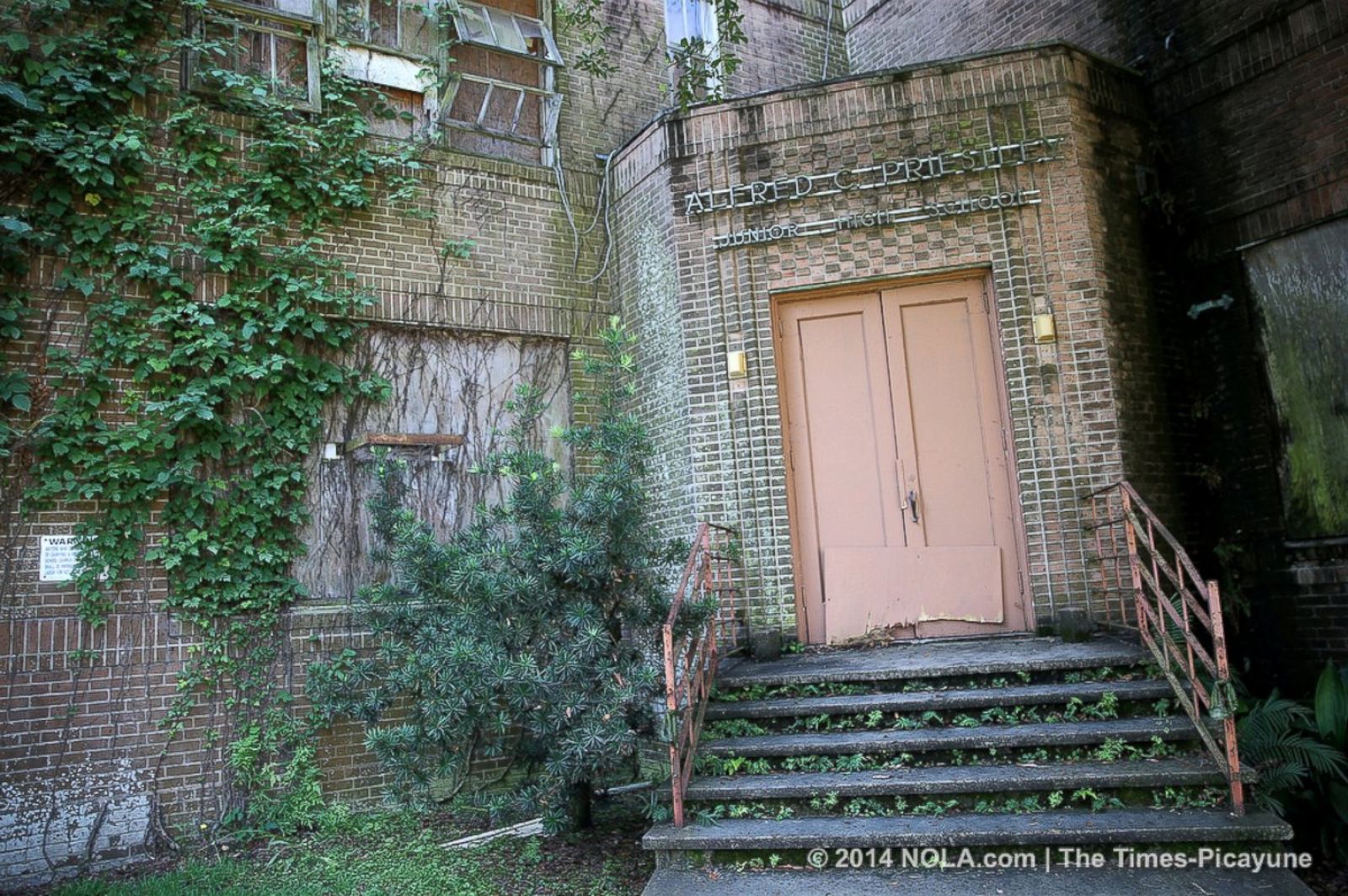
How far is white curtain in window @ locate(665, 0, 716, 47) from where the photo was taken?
9.83 m

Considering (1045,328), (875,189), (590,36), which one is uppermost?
(590,36)

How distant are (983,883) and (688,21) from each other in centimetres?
902

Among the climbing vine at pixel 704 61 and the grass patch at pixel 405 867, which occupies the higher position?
the climbing vine at pixel 704 61

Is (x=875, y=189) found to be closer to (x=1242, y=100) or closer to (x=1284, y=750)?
(x=1242, y=100)

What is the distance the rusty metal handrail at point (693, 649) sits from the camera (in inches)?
193

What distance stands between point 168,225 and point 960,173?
19.8 ft

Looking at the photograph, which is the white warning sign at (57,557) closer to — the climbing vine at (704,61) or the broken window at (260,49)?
the broken window at (260,49)

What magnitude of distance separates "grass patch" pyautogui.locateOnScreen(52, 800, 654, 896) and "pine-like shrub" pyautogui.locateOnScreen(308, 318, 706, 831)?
12.2 inches

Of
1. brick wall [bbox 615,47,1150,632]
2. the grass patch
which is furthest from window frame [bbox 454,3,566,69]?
the grass patch

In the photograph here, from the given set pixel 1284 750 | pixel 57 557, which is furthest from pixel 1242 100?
pixel 57 557

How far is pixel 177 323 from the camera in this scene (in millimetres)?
6668

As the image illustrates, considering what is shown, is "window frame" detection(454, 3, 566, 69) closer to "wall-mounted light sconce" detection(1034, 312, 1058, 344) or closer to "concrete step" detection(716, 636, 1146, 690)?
"wall-mounted light sconce" detection(1034, 312, 1058, 344)

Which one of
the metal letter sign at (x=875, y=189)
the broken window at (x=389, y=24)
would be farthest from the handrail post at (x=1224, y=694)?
the broken window at (x=389, y=24)

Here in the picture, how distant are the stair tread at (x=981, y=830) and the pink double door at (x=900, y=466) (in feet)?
7.73
